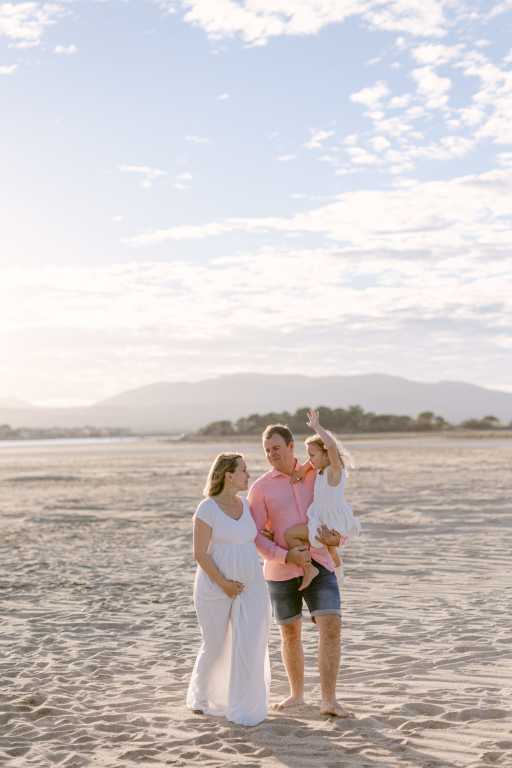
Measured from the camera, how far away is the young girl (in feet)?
20.0

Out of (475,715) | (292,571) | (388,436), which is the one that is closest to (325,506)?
(292,571)

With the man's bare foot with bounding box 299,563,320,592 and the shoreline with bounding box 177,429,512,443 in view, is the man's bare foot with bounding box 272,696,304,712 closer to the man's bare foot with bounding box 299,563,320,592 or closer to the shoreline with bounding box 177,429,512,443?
the man's bare foot with bounding box 299,563,320,592

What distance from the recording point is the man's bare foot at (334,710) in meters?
6.10

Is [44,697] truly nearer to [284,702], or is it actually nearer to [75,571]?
[284,702]

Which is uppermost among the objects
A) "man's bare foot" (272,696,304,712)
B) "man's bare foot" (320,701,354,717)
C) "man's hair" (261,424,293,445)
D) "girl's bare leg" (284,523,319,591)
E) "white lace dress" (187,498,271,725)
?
"man's hair" (261,424,293,445)

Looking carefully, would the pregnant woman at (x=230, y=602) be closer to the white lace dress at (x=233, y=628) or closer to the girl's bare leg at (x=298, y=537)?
the white lace dress at (x=233, y=628)

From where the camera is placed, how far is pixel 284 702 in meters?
6.41

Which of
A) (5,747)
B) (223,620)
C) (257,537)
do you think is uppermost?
(257,537)

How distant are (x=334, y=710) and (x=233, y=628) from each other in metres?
0.85

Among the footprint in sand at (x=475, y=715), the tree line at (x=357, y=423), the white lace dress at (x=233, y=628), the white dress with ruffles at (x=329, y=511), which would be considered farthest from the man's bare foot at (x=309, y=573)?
the tree line at (x=357, y=423)

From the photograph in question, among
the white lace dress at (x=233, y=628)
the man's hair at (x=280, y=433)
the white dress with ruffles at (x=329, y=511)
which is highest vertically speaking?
the man's hair at (x=280, y=433)

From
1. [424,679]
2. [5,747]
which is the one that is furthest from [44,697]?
[424,679]

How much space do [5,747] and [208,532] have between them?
1.84 metres

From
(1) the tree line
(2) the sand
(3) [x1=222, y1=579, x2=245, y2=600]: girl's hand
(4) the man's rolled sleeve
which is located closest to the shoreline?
(1) the tree line
